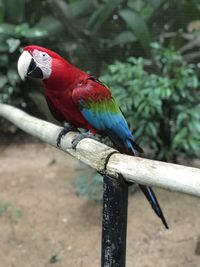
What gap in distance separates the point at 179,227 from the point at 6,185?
989 mm

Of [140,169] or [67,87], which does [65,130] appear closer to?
[67,87]

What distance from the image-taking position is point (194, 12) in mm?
2750

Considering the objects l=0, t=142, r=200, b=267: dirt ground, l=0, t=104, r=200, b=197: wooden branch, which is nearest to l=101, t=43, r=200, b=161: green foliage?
l=0, t=142, r=200, b=267: dirt ground

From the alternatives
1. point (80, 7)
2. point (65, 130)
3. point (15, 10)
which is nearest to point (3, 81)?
point (15, 10)

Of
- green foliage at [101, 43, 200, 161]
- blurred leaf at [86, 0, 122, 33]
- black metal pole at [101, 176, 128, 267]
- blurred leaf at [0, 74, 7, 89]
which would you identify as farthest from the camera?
blurred leaf at [0, 74, 7, 89]

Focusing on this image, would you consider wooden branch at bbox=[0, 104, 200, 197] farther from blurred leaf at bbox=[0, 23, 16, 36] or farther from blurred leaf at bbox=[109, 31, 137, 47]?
blurred leaf at bbox=[0, 23, 16, 36]

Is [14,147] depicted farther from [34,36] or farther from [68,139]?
[68,139]

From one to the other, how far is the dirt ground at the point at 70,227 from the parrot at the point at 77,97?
60cm

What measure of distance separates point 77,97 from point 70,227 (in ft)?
2.95

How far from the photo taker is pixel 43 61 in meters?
1.32

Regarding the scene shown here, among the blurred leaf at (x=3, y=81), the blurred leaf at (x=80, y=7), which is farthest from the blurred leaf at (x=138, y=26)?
the blurred leaf at (x=3, y=81)

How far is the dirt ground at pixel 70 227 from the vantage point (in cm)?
186

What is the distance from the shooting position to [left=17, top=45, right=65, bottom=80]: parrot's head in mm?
1303

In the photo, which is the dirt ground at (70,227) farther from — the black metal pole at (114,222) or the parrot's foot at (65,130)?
the black metal pole at (114,222)
